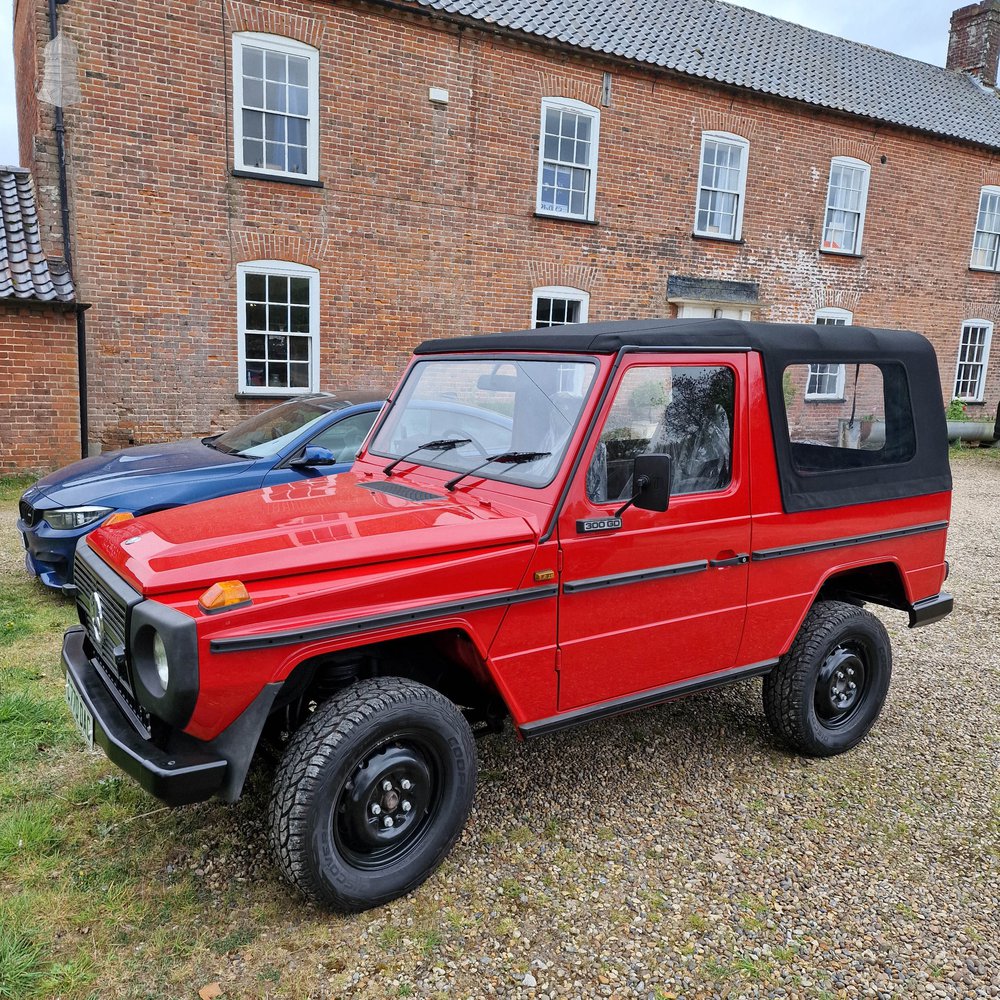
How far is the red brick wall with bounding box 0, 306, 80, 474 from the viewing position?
973 cm

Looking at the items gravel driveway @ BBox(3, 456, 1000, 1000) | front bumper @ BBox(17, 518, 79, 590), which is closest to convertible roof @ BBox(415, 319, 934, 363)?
gravel driveway @ BBox(3, 456, 1000, 1000)

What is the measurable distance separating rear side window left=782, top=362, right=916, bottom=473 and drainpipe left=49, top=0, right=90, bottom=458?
9112 millimetres

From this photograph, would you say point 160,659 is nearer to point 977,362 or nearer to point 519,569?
point 519,569

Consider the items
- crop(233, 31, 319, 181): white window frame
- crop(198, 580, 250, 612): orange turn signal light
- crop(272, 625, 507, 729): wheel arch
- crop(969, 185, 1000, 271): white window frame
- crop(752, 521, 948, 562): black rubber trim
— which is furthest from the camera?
crop(969, 185, 1000, 271): white window frame

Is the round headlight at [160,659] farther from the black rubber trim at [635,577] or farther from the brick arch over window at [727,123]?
the brick arch over window at [727,123]

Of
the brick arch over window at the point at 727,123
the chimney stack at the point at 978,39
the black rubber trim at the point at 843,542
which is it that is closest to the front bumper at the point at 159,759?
the black rubber trim at the point at 843,542

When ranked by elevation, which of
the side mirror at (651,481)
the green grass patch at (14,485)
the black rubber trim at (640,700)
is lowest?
the green grass patch at (14,485)

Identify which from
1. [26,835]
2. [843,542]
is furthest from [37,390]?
[843,542]

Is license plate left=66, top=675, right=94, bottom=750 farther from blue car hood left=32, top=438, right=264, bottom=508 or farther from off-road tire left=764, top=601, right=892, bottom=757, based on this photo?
off-road tire left=764, top=601, right=892, bottom=757

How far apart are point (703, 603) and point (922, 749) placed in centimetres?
178

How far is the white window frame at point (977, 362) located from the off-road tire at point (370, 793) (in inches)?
767

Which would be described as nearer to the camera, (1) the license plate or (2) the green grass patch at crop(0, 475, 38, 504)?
(1) the license plate

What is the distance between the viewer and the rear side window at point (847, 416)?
3764 mm

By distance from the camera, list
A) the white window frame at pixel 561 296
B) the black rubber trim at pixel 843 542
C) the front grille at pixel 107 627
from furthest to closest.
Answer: the white window frame at pixel 561 296 < the black rubber trim at pixel 843 542 < the front grille at pixel 107 627
